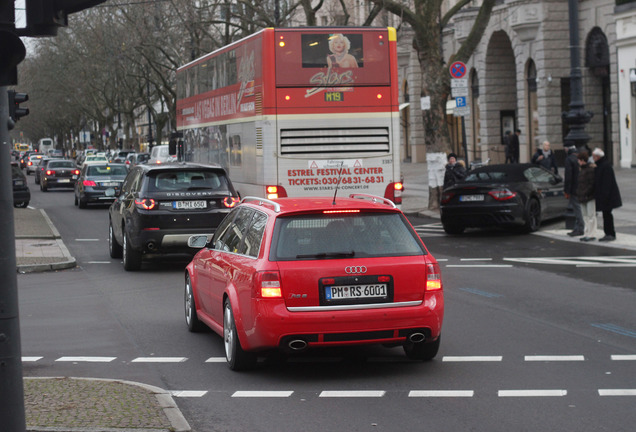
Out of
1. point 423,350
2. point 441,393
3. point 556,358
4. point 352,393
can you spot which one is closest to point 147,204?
point 423,350

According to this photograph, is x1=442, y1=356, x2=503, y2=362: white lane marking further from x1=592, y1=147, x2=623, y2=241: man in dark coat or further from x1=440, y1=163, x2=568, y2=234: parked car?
x1=440, y1=163, x2=568, y2=234: parked car

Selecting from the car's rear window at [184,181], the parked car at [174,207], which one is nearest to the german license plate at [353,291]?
the parked car at [174,207]

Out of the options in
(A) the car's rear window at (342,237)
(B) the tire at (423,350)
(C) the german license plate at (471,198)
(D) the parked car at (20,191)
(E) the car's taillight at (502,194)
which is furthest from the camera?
(D) the parked car at (20,191)

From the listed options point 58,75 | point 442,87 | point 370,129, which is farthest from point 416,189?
point 58,75

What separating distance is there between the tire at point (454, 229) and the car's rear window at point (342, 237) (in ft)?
43.3

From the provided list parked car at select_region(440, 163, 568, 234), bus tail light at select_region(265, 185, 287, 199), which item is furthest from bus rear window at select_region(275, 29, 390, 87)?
parked car at select_region(440, 163, 568, 234)

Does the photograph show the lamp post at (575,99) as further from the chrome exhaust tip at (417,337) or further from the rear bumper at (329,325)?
the rear bumper at (329,325)

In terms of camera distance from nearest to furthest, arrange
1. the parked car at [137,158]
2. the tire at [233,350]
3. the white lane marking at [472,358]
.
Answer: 1. the tire at [233,350]
2. the white lane marking at [472,358]
3. the parked car at [137,158]

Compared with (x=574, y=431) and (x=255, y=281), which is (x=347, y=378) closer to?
(x=255, y=281)

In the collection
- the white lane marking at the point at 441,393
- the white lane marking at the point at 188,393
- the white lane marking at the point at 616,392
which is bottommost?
the white lane marking at the point at 616,392

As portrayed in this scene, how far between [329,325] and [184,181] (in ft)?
28.7

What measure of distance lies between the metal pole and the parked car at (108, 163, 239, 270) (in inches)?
421

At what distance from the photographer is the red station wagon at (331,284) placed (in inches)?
324

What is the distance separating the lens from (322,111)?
802 inches
